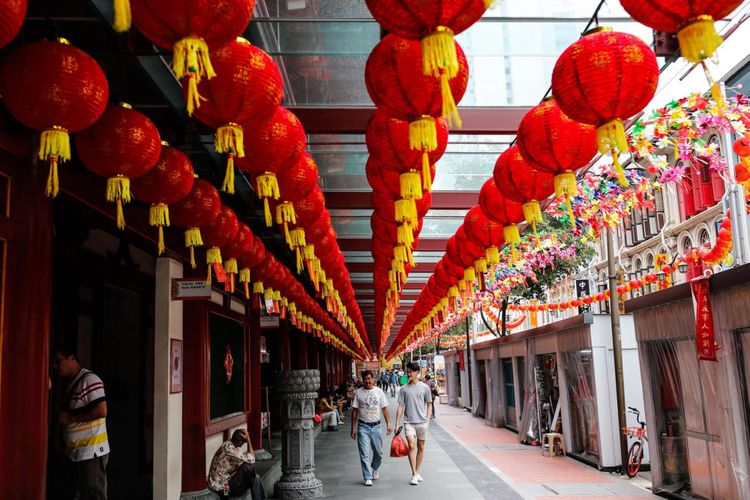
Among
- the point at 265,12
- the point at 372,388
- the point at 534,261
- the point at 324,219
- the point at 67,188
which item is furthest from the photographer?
the point at 534,261

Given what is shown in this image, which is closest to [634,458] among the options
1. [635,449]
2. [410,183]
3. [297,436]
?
[635,449]

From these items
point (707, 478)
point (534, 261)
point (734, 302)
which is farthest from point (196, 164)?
point (534, 261)

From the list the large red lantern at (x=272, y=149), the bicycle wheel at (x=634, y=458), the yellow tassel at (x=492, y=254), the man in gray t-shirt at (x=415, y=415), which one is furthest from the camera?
the bicycle wheel at (x=634, y=458)

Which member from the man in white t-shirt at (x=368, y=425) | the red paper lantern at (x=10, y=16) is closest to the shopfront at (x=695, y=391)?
the man in white t-shirt at (x=368, y=425)

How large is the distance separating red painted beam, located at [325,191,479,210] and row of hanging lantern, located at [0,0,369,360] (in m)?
6.02

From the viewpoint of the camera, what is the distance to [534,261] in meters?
18.9

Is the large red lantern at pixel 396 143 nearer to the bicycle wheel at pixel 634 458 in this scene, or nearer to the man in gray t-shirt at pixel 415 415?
the man in gray t-shirt at pixel 415 415

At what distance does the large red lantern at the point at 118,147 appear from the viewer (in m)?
3.62

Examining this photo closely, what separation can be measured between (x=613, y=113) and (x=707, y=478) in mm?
6720

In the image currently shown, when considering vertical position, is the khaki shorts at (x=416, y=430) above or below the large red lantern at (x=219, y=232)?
below

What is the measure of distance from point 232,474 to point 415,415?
3531 mm

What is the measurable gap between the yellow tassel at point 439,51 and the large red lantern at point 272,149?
Result: 156 centimetres

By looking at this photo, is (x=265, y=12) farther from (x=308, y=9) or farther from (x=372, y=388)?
(x=372, y=388)

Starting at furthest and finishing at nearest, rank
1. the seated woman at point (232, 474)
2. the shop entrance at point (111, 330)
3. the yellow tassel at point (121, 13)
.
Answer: the seated woman at point (232, 474), the shop entrance at point (111, 330), the yellow tassel at point (121, 13)
